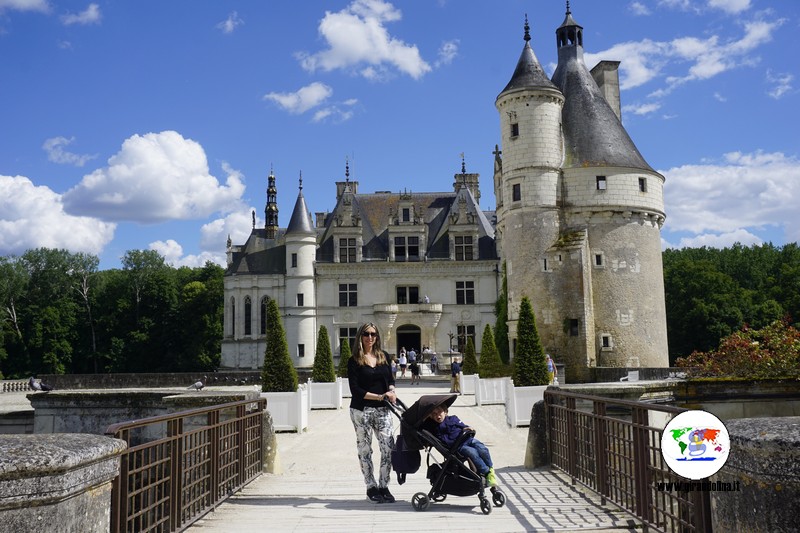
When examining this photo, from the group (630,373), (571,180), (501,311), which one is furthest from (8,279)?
(630,373)

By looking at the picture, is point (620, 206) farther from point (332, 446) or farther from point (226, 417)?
point (226, 417)

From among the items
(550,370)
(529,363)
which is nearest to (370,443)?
(529,363)

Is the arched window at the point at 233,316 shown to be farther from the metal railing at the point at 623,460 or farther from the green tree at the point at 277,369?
the metal railing at the point at 623,460

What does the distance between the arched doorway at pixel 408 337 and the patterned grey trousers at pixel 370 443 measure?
37007 mm

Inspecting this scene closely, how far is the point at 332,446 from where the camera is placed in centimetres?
1248

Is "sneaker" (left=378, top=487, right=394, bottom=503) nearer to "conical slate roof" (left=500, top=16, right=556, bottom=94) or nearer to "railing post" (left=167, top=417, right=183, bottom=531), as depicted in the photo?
"railing post" (left=167, top=417, right=183, bottom=531)

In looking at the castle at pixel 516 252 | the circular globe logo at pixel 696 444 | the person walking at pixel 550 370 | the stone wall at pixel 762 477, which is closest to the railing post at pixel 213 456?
the circular globe logo at pixel 696 444

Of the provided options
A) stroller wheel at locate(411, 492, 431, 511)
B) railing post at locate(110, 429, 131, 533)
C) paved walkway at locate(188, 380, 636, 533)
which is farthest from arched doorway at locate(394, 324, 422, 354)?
railing post at locate(110, 429, 131, 533)

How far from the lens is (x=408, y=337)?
147ft

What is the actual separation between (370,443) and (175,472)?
1924 millimetres

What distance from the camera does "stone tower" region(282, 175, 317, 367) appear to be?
→ 43812mm

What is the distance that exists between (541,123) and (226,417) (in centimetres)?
2863

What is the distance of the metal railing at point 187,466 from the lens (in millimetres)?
4510

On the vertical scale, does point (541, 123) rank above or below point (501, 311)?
above
